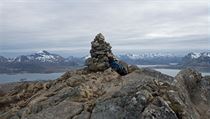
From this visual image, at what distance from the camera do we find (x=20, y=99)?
3288 centimetres

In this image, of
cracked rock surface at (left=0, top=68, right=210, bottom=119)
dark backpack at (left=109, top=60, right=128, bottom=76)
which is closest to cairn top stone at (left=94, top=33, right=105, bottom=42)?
dark backpack at (left=109, top=60, right=128, bottom=76)

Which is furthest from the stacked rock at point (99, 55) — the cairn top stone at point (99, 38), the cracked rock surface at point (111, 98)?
the cracked rock surface at point (111, 98)

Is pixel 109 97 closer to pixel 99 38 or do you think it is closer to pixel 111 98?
pixel 111 98

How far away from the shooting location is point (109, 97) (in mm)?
24781

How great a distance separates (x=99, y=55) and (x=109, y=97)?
37.2ft

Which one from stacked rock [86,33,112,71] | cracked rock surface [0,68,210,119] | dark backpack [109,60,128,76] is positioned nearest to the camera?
cracked rock surface [0,68,210,119]

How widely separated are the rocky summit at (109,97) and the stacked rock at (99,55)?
0.31ft

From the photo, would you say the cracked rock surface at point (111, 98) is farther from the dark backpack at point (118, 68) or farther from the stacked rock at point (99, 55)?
the stacked rock at point (99, 55)

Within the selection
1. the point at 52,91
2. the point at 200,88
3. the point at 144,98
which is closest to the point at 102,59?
the point at 52,91

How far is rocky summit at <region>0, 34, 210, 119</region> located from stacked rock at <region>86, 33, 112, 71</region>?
96 millimetres

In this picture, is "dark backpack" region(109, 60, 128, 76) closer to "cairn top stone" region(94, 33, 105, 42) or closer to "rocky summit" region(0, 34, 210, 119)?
"rocky summit" region(0, 34, 210, 119)

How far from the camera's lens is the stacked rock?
34.4 m

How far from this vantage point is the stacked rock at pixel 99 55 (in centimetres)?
3438

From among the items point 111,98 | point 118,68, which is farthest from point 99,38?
point 111,98
